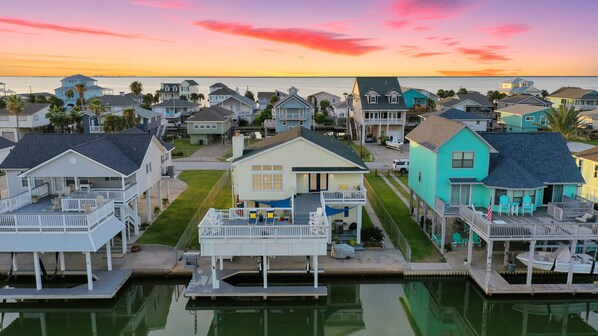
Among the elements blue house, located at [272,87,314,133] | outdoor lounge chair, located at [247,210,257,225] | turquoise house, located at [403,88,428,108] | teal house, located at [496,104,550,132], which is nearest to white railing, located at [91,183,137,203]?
outdoor lounge chair, located at [247,210,257,225]

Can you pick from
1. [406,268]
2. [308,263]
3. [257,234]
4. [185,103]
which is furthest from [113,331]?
[185,103]

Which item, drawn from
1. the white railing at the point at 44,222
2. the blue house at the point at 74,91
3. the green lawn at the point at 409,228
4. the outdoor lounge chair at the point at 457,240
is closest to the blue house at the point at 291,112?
the green lawn at the point at 409,228

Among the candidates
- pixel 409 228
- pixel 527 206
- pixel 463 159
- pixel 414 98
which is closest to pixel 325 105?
pixel 414 98

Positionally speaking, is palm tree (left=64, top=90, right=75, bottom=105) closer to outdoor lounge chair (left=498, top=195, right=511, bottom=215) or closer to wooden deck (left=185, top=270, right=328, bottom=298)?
wooden deck (left=185, top=270, right=328, bottom=298)

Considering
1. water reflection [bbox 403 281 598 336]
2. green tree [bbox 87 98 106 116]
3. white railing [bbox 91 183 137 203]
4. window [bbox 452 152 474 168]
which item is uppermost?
green tree [bbox 87 98 106 116]

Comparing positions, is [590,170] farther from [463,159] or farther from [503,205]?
[463,159]

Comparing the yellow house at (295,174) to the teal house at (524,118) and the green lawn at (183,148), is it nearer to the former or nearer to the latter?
the green lawn at (183,148)

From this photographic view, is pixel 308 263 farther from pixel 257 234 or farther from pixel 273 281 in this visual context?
pixel 257 234
